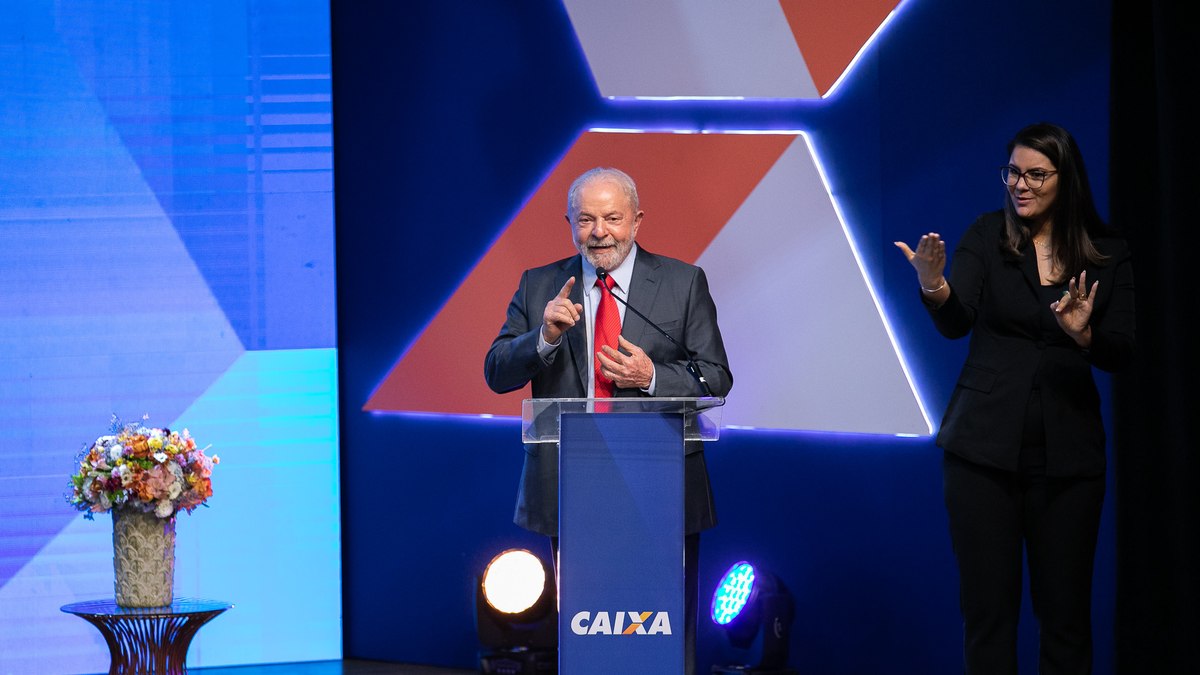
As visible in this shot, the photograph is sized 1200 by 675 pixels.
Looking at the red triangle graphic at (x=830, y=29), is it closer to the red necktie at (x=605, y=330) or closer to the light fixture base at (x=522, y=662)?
the red necktie at (x=605, y=330)

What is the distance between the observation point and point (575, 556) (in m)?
2.56

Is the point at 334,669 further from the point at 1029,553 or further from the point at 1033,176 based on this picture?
the point at 1033,176

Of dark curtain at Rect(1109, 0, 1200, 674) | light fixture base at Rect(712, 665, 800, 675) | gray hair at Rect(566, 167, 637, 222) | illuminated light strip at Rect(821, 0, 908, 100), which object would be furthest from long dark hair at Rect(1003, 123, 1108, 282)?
light fixture base at Rect(712, 665, 800, 675)

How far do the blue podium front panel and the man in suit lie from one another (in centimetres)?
59

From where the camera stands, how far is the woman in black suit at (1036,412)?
3.11 metres

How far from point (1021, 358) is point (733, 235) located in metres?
1.60

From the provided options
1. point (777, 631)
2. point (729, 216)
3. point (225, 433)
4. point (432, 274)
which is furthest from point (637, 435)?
point (225, 433)

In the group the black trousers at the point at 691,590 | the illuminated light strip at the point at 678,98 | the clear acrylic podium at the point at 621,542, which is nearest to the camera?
the clear acrylic podium at the point at 621,542

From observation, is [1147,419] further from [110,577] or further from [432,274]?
[110,577]

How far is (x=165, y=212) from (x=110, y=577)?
143cm

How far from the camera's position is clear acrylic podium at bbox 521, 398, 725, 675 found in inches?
101

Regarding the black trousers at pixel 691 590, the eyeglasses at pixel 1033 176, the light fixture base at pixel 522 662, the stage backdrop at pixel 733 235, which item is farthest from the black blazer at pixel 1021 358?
the light fixture base at pixel 522 662

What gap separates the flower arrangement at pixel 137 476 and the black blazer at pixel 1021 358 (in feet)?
7.17

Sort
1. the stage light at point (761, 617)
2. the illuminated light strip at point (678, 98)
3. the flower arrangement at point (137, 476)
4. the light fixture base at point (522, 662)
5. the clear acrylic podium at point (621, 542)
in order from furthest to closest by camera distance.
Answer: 1. the illuminated light strip at point (678, 98)
2. the light fixture base at point (522, 662)
3. the stage light at point (761, 617)
4. the flower arrangement at point (137, 476)
5. the clear acrylic podium at point (621, 542)
